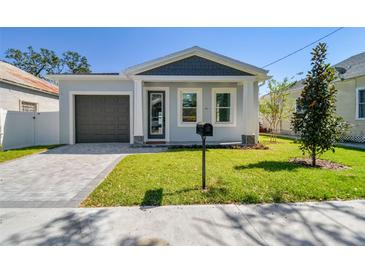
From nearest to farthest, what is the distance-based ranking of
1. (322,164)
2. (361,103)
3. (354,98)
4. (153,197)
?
(153,197) → (322,164) → (361,103) → (354,98)

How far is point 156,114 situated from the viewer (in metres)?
12.3

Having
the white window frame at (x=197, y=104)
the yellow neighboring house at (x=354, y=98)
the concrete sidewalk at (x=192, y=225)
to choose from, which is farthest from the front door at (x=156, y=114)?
the yellow neighboring house at (x=354, y=98)

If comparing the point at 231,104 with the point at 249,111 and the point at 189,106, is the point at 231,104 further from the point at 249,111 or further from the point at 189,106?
the point at 189,106

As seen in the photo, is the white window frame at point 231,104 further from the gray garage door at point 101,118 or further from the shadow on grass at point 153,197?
the shadow on grass at point 153,197

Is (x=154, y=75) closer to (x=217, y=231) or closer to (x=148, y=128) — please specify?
(x=148, y=128)

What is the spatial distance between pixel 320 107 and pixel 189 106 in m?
6.66

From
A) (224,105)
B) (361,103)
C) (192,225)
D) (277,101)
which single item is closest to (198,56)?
(224,105)

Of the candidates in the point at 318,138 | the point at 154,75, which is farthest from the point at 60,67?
the point at 318,138

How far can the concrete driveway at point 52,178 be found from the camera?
4227 mm

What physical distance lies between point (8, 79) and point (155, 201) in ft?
43.2

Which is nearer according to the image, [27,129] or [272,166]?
[272,166]

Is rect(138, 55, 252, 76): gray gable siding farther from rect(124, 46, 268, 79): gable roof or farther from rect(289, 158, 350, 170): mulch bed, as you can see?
rect(289, 158, 350, 170): mulch bed

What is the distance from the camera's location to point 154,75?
10.4m

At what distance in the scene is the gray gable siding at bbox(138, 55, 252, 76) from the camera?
418 inches
